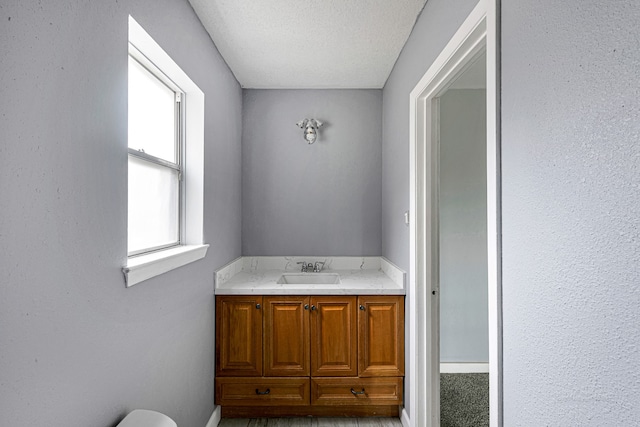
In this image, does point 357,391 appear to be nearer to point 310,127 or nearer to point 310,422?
point 310,422

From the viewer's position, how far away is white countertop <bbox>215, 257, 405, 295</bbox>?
100 inches

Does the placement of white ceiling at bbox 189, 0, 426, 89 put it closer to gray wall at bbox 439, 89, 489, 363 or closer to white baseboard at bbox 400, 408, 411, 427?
gray wall at bbox 439, 89, 489, 363

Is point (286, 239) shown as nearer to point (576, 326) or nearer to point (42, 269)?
point (42, 269)

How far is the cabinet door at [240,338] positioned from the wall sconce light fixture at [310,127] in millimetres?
1494

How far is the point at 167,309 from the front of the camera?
1699 mm

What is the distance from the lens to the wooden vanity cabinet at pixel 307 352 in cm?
256

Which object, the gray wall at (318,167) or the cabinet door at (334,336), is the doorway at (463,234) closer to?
the gray wall at (318,167)

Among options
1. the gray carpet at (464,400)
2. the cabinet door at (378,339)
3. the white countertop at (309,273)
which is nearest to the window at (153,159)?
the white countertop at (309,273)

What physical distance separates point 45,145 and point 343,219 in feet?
8.57

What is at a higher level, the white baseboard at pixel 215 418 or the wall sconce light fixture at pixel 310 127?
the wall sconce light fixture at pixel 310 127

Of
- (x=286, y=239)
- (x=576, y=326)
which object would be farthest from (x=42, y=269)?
(x=286, y=239)

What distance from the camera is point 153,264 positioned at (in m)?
1.49

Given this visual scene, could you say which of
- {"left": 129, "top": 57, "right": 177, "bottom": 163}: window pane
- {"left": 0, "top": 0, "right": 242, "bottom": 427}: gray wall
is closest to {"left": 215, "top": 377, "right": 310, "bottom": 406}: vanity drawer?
{"left": 0, "top": 0, "right": 242, "bottom": 427}: gray wall

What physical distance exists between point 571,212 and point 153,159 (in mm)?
1675
